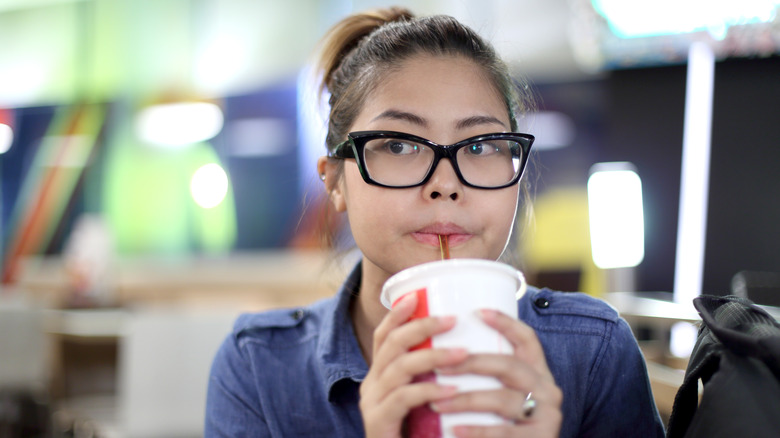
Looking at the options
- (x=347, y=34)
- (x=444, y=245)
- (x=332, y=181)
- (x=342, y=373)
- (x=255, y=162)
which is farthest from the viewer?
(x=255, y=162)

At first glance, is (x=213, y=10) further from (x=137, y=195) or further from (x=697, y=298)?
(x=697, y=298)

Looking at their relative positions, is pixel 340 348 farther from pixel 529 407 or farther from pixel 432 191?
pixel 529 407

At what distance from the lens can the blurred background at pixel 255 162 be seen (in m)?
4.39

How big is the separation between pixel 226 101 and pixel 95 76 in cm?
175

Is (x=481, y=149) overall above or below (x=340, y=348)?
above

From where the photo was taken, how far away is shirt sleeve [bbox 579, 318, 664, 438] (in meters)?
0.91

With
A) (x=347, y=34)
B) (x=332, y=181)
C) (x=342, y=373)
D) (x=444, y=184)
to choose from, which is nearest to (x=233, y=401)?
(x=342, y=373)

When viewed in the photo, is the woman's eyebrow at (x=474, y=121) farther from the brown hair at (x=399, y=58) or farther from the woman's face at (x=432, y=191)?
the brown hair at (x=399, y=58)

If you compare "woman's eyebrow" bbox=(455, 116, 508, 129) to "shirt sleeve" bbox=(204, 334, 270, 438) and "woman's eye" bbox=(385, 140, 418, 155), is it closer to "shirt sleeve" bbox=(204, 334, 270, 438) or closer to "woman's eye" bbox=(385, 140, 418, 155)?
"woman's eye" bbox=(385, 140, 418, 155)

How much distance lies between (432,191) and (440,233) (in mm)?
62

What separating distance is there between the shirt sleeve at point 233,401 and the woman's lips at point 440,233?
442mm

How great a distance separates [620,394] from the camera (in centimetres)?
95

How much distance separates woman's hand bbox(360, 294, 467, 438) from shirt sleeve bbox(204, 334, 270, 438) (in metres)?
0.47

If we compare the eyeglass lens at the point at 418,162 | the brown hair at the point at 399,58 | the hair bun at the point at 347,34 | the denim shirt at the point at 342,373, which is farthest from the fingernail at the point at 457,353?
the hair bun at the point at 347,34
